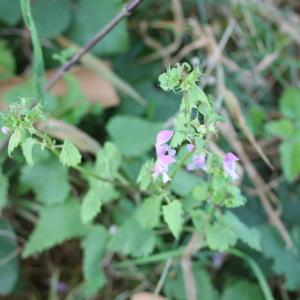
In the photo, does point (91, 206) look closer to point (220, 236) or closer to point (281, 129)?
point (220, 236)

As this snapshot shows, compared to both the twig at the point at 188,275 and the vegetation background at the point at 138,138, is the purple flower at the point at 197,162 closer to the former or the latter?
the vegetation background at the point at 138,138

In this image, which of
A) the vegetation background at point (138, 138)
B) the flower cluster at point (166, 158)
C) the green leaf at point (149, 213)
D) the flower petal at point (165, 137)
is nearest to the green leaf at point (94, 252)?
the vegetation background at point (138, 138)

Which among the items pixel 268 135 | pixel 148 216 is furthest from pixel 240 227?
pixel 268 135

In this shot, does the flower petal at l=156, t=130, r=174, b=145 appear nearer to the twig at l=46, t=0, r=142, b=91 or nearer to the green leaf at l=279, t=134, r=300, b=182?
the twig at l=46, t=0, r=142, b=91

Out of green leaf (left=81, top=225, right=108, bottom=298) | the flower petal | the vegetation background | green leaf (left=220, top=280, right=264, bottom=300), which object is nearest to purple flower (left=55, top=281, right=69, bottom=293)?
the vegetation background

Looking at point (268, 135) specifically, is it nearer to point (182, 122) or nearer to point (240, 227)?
point (240, 227)

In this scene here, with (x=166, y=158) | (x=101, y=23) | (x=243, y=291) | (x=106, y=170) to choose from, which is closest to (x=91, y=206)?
(x=106, y=170)
